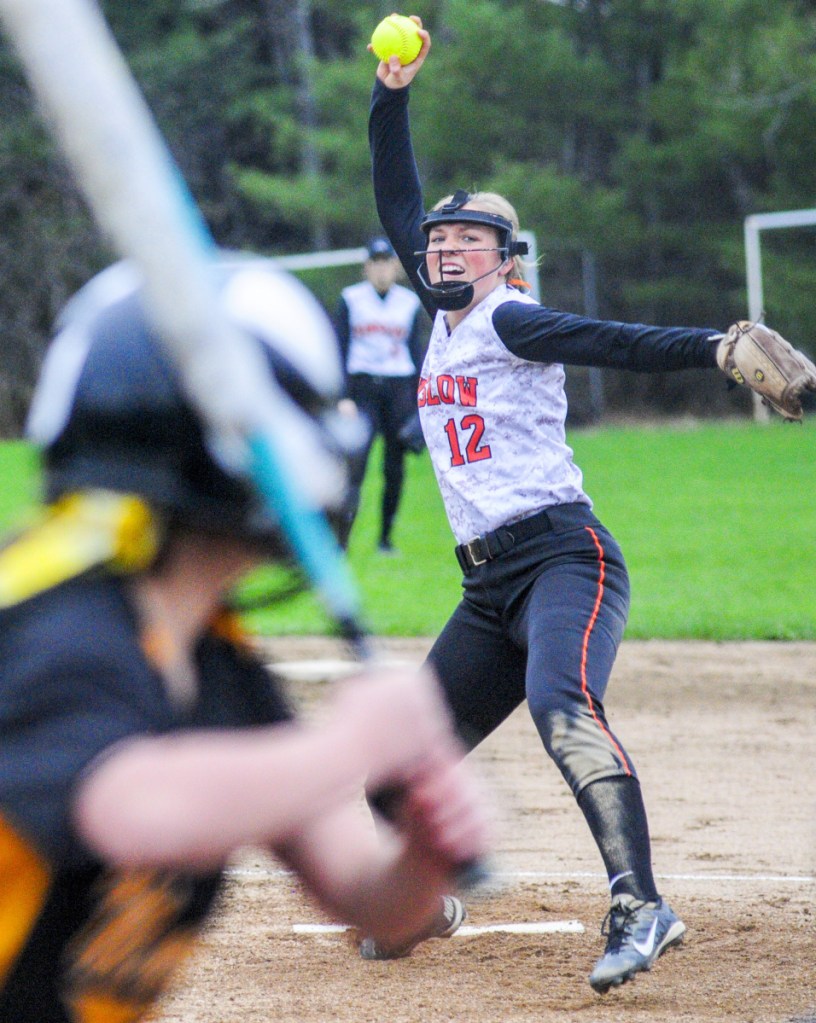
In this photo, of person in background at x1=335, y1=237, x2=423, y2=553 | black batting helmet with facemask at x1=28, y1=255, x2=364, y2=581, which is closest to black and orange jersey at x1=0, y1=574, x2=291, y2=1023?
black batting helmet with facemask at x1=28, y1=255, x2=364, y2=581

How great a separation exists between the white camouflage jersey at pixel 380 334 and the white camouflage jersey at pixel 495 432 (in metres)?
7.02

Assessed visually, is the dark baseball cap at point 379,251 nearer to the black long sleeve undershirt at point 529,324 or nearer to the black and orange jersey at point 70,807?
the black long sleeve undershirt at point 529,324

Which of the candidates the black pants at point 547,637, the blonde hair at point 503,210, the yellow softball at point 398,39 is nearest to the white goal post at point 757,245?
the blonde hair at point 503,210

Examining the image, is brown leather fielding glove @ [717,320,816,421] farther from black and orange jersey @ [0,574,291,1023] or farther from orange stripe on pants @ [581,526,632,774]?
black and orange jersey @ [0,574,291,1023]

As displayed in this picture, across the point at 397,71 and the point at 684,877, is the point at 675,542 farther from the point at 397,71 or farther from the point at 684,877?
the point at 397,71

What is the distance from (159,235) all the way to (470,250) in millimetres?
3097

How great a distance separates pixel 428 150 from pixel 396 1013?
87.1 feet

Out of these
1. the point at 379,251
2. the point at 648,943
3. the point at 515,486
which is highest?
the point at 515,486

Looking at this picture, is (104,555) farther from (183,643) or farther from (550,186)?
(550,186)

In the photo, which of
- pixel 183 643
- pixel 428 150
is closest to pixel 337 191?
pixel 428 150

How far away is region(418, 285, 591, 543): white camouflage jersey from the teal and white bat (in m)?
2.67

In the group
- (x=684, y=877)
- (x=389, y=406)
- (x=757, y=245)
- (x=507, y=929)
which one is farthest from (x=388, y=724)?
(x=757, y=245)

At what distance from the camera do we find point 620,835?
3664 mm

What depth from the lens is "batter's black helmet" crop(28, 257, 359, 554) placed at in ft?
5.31
